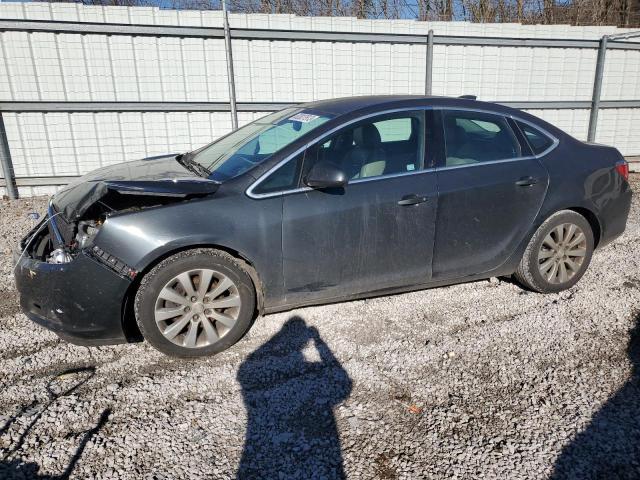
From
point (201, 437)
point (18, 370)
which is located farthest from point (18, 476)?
point (18, 370)

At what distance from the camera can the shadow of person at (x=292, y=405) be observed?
2.40 meters

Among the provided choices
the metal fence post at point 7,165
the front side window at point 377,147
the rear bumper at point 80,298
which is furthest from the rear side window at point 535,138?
the metal fence post at point 7,165

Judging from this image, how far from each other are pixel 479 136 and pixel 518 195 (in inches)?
21.9

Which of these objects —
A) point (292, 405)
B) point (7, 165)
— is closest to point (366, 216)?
point (292, 405)

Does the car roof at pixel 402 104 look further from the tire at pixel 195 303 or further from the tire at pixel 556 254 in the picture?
the tire at pixel 195 303

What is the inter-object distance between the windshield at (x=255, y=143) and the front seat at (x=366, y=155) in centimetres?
28

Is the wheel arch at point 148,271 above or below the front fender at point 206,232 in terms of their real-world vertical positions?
below

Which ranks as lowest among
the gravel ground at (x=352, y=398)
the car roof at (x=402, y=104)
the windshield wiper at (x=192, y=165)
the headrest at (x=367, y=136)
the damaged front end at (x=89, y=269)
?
the gravel ground at (x=352, y=398)

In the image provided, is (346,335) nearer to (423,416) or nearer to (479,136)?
(423,416)

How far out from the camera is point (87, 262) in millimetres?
3000

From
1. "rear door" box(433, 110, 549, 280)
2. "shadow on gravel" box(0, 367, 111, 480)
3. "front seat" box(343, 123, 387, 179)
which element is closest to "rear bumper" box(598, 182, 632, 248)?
"rear door" box(433, 110, 549, 280)

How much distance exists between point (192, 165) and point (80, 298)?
1428mm

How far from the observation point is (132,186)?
3107 millimetres

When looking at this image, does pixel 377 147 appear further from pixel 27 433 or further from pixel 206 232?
pixel 27 433
